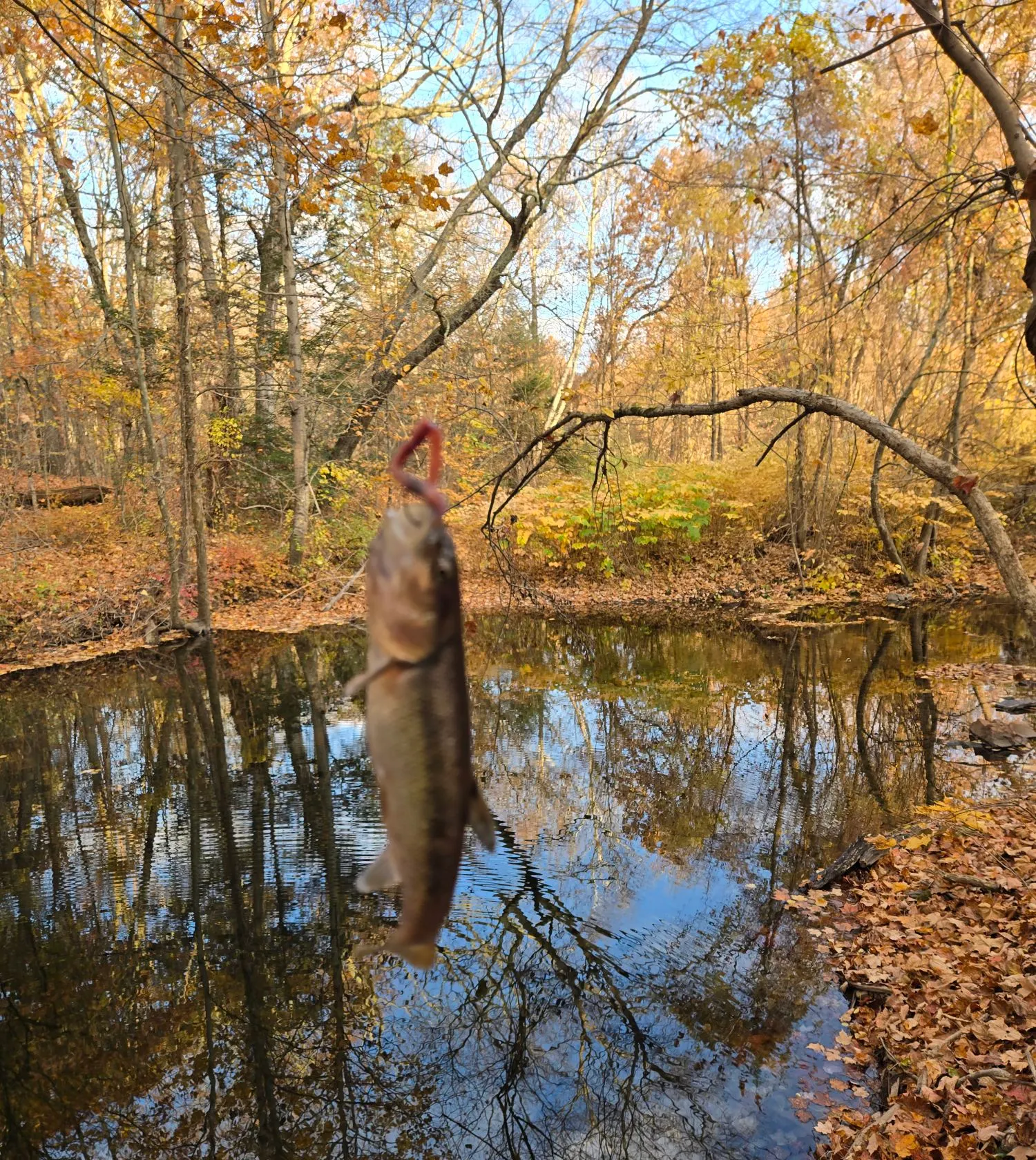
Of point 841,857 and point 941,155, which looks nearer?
point 841,857

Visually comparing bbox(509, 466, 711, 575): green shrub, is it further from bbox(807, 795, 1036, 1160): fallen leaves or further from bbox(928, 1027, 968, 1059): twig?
bbox(928, 1027, 968, 1059): twig

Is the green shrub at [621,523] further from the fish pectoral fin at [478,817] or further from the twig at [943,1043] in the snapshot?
the fish pectoral fin at [478,817]

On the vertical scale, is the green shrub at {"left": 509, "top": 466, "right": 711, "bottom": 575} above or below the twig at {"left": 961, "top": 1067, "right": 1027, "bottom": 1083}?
above

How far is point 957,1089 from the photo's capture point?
401 centimetres

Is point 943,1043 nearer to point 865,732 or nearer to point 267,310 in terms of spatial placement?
point 865,732

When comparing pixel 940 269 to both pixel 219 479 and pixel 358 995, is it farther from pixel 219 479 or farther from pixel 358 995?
pixel 358 995

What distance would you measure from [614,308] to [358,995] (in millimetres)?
19863

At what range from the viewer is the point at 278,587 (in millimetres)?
17562

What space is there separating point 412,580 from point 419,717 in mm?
149

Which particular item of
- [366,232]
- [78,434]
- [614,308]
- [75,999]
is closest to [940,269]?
[614,308]

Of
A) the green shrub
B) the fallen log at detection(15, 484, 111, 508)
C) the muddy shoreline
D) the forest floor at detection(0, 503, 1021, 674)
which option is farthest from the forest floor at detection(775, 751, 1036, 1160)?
the fallen log at detection(15, 484, 111, 508)

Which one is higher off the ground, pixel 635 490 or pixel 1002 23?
pixel 1002 23

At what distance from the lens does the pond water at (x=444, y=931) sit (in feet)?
14.6

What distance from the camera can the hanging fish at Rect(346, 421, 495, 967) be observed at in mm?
676
